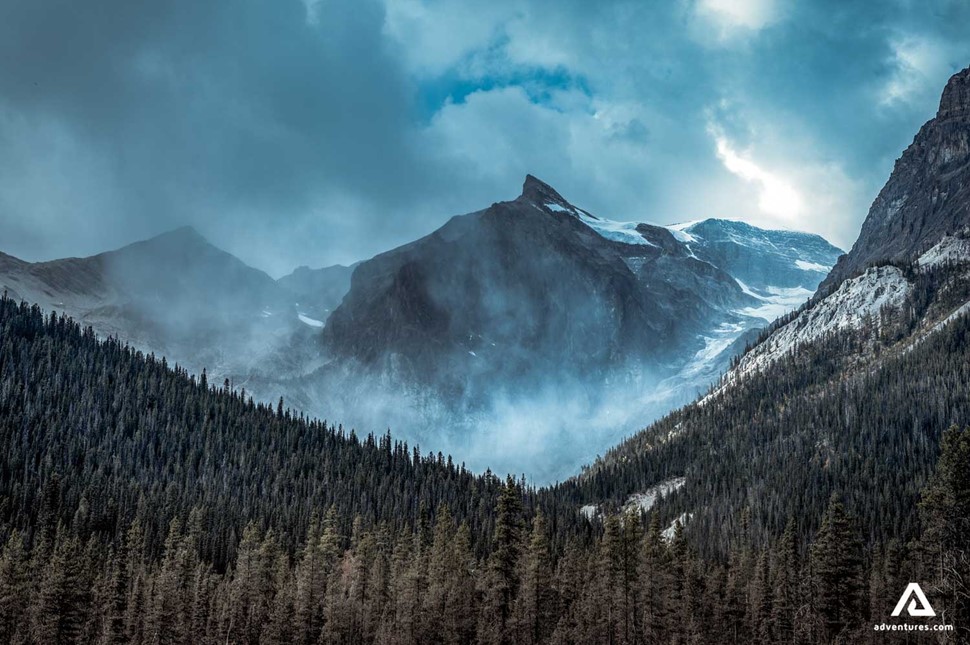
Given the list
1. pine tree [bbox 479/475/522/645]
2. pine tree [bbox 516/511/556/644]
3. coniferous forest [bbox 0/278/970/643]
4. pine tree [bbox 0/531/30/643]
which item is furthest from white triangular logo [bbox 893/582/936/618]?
pine tree [bbox 0/531/30/643]

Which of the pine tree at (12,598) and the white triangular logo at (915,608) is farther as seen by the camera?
the pine tree at (12,598)

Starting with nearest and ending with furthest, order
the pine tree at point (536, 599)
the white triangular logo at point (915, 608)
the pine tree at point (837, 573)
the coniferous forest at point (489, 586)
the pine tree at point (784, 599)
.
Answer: the white triangular logo at point (915, 608) → the pine tree at point (837, 573) → the coniferous forest at point (489, 586) → the pine tree at point (536, 599) → the pine tree at point (784, 599)

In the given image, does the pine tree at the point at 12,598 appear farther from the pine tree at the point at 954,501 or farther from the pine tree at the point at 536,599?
the pine tree at the point at 954,501

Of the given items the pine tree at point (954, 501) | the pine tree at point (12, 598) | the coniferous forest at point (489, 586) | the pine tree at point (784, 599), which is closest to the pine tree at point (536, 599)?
the coniferous forest at point (489, 586)

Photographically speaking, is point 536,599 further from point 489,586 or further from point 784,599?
point 784,599

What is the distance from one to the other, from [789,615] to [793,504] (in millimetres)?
94460

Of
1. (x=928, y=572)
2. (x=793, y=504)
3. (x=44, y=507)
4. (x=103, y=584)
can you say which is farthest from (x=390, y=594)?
(x=793, y=504)

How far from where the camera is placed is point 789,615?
342ft

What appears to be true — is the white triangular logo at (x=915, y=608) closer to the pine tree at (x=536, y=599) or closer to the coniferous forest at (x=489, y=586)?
the coniferous forest at (x=489, y=586)

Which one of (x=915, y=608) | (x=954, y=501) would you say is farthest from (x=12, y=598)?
(x=954, y=501)

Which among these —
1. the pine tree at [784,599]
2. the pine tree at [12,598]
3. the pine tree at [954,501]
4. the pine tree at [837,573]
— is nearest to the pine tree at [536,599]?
the pine tree at [784,599]

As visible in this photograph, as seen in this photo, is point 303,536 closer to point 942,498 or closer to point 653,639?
point 653,639

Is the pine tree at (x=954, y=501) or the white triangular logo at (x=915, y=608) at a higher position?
the pine tree at (x=954, y=501)

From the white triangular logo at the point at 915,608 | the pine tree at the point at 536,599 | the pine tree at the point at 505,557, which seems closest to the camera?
the white triangular logo at the point at 915,608
